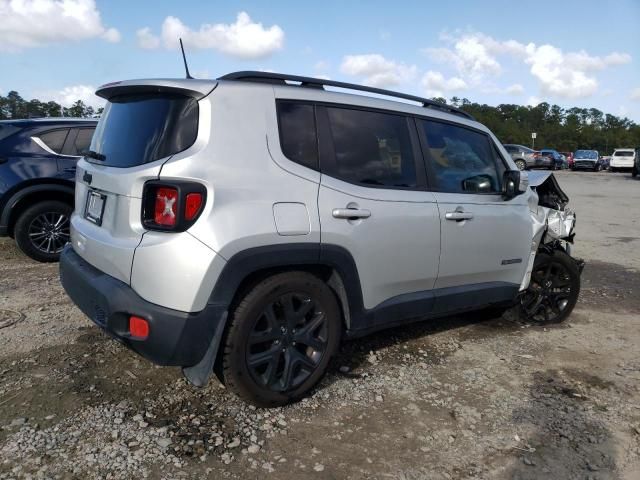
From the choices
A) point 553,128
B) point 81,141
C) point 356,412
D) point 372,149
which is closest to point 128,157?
point 372,149

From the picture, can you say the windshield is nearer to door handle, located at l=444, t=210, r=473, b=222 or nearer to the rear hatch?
door handle, located at l=444, t=210, r=473, b=222

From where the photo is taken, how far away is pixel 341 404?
3.18 m

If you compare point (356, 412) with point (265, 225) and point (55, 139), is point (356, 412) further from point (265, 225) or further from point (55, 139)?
point (55, 139)

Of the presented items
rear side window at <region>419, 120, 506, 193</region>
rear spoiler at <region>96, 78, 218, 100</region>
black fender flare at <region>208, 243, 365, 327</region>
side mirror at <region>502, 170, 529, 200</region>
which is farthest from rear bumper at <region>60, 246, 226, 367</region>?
side mirror at <region>502, 170, 529, 200</region>

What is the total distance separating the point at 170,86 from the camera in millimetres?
2795

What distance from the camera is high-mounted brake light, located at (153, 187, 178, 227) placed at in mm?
2590

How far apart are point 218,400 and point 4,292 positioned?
3.14 m

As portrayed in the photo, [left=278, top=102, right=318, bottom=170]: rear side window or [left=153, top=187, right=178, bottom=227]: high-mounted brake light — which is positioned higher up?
[left=278, top=102, right=318, bottom=170]: rear side window

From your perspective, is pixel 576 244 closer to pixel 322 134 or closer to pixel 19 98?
pixel 322 134

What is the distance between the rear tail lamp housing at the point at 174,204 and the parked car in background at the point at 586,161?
133 ft

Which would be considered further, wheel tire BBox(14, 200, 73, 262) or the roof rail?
wheel tire BBox(14, 200, 73, 262)

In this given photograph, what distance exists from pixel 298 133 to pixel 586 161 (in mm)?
39848

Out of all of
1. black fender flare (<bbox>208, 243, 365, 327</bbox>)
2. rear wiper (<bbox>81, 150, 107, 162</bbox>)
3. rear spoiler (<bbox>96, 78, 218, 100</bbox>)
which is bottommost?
black fender flare (<bbox>208, 243, 365, 327</bbox>)

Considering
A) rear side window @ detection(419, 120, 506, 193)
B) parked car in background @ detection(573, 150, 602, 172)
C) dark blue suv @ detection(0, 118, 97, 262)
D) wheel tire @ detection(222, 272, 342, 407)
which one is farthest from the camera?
parked car in background @ detection(573, 150, 602, 172)
